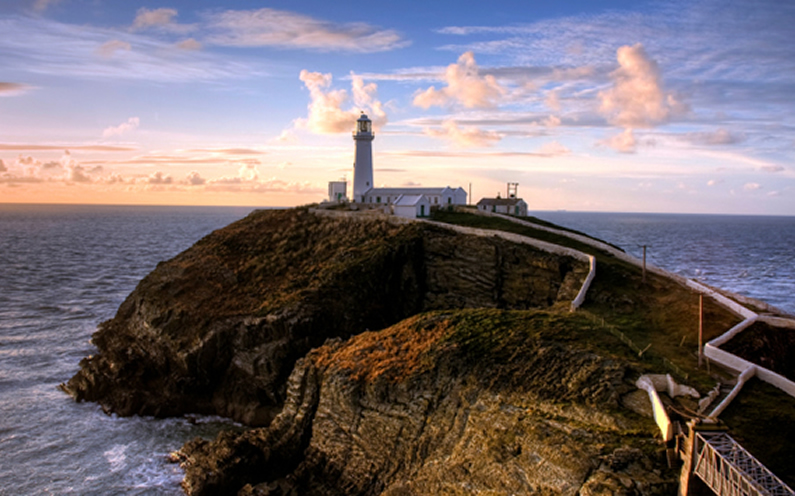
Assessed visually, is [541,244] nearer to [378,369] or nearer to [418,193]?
[378,369]

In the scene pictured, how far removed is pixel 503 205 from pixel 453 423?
158ft

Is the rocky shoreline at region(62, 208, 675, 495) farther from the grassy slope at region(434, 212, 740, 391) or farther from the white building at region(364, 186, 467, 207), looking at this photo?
the white building at region(364, 186, 467, 207)

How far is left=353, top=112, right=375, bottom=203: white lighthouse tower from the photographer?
65562 millimetres

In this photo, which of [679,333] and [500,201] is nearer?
[679,333]

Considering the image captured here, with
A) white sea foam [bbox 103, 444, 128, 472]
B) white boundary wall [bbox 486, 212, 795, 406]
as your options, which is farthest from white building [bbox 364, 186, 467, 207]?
white sea foam [bbox 103, 444, 128, 472]

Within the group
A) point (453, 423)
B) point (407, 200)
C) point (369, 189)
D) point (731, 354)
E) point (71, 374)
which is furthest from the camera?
point (369, 189)

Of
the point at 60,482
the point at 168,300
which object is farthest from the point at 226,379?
the point at 60,482

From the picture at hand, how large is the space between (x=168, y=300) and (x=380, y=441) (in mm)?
22698

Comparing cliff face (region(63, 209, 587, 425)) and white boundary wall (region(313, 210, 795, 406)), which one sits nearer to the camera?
white boundary wall (region(313, 210, 795, 406))

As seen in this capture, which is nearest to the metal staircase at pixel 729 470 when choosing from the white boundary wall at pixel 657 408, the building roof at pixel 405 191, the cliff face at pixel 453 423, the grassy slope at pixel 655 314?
the white boundary wall at pixel 657 408

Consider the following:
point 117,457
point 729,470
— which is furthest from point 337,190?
point 729,470

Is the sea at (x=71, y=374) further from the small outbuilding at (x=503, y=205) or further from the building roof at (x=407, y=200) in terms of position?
the building roof at (x=407, y=200)

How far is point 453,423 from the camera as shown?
24078 millimetres

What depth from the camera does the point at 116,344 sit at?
4072cm
